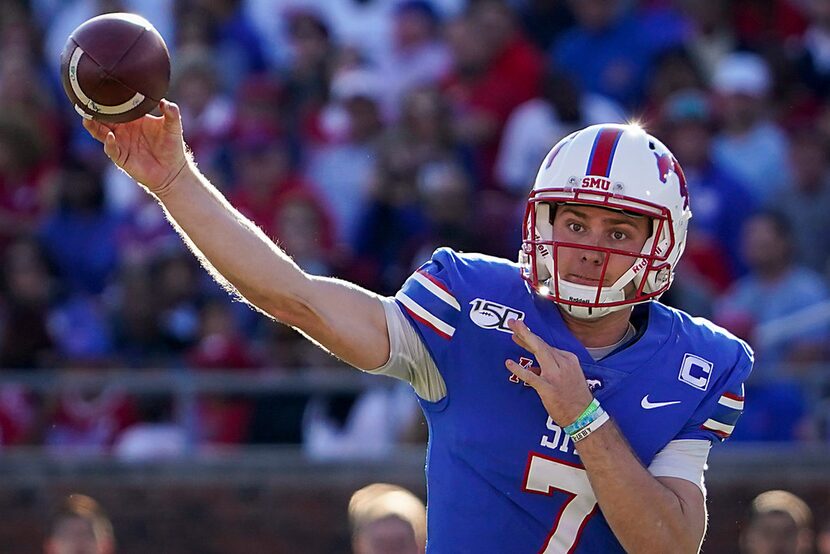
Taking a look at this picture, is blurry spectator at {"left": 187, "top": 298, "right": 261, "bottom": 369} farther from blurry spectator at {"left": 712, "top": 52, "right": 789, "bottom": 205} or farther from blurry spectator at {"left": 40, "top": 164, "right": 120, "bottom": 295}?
blurry spectator at {"left": 712, "top": 52, "right": 789, "bottom": 205}

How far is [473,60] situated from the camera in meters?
10.3

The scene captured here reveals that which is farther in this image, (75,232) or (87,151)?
(87,151)

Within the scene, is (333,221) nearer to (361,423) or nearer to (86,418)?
(361,423)

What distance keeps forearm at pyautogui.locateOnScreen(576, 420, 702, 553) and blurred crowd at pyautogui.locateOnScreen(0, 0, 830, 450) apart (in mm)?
4476

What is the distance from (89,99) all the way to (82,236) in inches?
244

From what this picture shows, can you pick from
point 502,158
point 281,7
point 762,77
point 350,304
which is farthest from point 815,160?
point 350,304

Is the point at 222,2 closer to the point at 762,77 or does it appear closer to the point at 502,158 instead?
the point at 502,158

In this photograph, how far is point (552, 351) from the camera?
12.8 ft

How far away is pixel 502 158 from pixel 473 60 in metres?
0.78

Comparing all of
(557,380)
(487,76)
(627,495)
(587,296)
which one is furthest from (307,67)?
(627,495)

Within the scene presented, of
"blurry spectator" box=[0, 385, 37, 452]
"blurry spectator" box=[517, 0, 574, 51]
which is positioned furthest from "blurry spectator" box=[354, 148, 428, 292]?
"blurry spectator" box=[0, 385, 37, 452]

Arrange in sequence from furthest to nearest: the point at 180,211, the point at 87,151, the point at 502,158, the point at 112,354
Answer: the point at 87,151, the point at 502,158, the point at 112,354, the point at 180,211

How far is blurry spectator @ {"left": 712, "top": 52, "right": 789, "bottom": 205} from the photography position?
31.3ft

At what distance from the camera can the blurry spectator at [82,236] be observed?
32.1 feet
